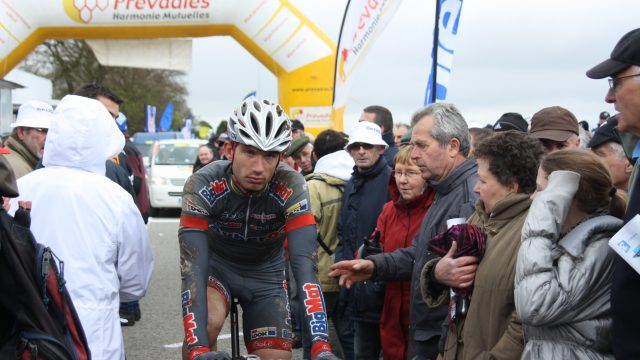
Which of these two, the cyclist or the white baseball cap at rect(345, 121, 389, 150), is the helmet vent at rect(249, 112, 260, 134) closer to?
the cyclist

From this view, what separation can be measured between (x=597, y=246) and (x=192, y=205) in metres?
1.85

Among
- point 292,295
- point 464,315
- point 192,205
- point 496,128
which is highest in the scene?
point 496,128

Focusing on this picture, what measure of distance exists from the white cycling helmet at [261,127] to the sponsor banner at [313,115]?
1096 centimetres

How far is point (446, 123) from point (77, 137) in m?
1.99

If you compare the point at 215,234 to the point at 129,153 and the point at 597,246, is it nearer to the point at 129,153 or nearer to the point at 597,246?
the point at 597,246

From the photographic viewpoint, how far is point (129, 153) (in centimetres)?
857

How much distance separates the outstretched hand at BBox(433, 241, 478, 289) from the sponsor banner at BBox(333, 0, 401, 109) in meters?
7.99

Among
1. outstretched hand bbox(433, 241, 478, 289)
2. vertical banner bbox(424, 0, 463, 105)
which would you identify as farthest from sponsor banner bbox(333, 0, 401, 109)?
outstretched hand bbox(433, 241, 478, 289)

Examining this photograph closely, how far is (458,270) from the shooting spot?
319cm

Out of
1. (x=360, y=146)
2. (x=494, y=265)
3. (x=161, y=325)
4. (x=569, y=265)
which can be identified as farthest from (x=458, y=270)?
(x=161, y=325)

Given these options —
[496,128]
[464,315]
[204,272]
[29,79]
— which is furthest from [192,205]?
[29,79]

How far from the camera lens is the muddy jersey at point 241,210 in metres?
3.58

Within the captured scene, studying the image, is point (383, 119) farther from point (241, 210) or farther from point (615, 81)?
point (615, 81)

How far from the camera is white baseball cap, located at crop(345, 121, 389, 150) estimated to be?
220 inches
